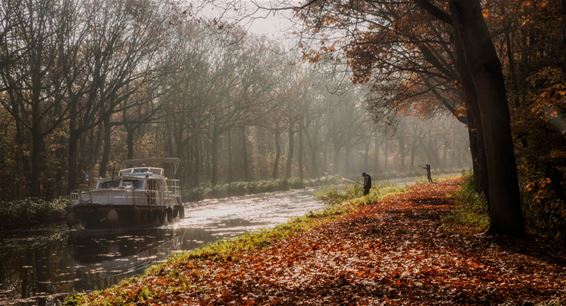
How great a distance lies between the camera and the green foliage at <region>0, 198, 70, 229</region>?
28.8 metres

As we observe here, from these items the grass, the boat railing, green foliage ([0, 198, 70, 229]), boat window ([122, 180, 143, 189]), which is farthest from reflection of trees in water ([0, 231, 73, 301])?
the boat railing

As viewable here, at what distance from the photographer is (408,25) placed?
21.1 m

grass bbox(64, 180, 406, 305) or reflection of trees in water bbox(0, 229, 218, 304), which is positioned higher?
grass bbox(64, 180, 406, 305)

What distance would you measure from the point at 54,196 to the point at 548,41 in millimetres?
33850

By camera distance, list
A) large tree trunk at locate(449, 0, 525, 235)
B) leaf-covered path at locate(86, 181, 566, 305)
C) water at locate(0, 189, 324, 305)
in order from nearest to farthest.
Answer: leaf-covered path at locate(86, 181, 566, 305) < large tree trunk at locate(449, 0, 525, 235) < water at locate(0, 189, 324, 305)

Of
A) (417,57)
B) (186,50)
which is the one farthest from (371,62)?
(186,50)

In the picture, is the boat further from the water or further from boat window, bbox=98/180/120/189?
the water

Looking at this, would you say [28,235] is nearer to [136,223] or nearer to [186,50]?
[136,223]

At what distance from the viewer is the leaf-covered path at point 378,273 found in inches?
351

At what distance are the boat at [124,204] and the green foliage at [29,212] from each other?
6.71ft

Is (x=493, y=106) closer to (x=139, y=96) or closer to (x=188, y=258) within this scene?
(x=188, y=258)

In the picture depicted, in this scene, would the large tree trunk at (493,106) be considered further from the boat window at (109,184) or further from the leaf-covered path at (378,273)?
the boat window at (109,184)

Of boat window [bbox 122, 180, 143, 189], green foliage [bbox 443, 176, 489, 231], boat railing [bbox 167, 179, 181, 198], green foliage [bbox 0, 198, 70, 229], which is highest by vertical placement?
boat window [bbox 122, 180, 143, 189]

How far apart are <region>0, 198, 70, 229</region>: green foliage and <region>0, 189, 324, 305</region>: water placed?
1333mm
